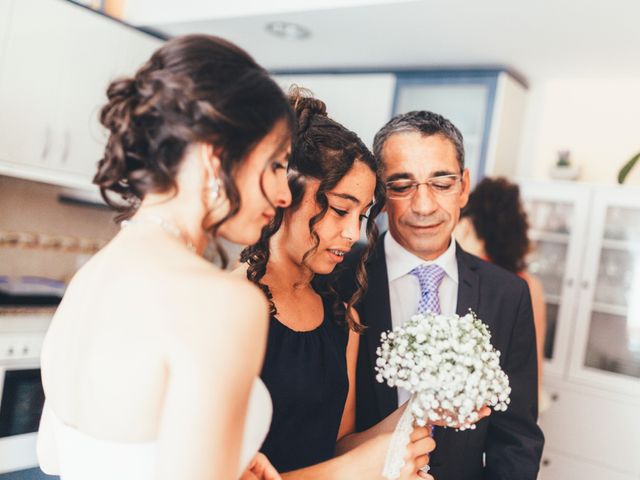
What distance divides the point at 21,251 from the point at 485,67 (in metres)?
2.99

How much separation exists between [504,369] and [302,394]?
65 centimetres

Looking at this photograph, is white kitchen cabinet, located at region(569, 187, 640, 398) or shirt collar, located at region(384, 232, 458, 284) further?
white kitchen cabinet, located at region(569, 187, 640, 398)

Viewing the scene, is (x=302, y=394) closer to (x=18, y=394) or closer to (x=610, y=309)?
(x=18, y=394)

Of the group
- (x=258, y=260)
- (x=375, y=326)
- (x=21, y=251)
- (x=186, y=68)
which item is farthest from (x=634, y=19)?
(x=21, y=251)

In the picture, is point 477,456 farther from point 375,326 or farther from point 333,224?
point 333,224

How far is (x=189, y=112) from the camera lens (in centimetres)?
98

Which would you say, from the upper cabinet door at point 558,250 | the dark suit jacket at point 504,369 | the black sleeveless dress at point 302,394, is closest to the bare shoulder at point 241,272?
the black sleeveless dress at point 302,394

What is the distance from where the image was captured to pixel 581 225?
394 centimetres

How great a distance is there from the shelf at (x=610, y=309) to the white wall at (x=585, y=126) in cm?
77

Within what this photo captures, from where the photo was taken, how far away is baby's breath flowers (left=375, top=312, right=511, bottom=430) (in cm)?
129

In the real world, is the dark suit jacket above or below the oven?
above

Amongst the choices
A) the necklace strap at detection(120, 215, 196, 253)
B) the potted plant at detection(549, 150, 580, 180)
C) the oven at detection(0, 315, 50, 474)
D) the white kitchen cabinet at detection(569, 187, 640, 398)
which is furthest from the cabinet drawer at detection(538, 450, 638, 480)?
the necklace strap at detection(120, 215, 196, 253)

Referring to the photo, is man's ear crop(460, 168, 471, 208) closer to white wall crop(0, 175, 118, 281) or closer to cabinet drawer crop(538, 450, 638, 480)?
cabinet drawer crop(538, 450, 638, 480)

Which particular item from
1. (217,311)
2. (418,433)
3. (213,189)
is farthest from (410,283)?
(217,311)
